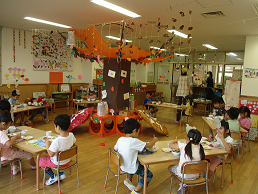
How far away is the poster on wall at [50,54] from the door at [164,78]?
20.3 ft

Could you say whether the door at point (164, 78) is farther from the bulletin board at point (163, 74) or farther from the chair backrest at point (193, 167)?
the chair backrest at point (193, 167)

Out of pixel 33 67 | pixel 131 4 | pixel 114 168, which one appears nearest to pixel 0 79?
pixel 33 67

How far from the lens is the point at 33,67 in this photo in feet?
25.7

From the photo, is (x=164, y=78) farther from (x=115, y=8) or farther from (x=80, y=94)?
(x=115, y=8)

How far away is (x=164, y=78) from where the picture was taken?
42.1 feet

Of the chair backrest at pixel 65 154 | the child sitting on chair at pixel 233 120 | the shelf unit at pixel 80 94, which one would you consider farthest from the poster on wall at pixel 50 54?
the child sitting on chair at pixel 233 120

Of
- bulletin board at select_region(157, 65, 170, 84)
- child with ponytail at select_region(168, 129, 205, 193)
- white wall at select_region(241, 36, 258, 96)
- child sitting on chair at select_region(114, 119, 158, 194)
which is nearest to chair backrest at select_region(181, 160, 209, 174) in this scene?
child with ponytail at select_region(168, 129, 205, 193)

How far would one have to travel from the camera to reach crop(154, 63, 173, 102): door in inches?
497

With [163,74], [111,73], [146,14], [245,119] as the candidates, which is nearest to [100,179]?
[111,73]

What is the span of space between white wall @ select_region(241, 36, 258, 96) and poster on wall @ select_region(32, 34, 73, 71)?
7.31 meters

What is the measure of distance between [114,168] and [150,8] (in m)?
3.40

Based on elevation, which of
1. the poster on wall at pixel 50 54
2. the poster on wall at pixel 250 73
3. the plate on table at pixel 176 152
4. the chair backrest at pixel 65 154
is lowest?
the chair backrest at pixel 65 154

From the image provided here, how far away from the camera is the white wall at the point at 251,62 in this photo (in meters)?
6.21

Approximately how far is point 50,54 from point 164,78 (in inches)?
289
